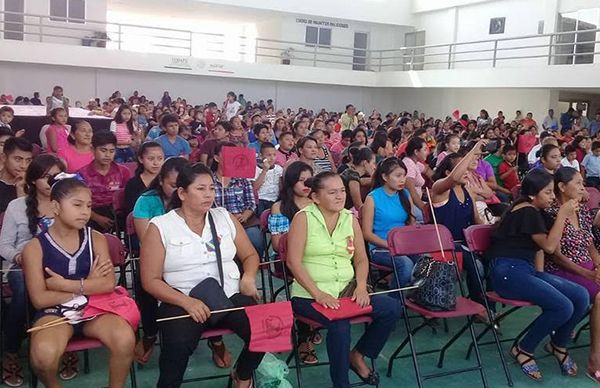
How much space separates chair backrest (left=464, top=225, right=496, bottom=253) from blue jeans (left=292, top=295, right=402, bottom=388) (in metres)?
0.82

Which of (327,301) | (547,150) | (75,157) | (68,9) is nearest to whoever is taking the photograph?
(327,301)

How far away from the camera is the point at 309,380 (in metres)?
3.35

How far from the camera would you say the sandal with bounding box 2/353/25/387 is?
10.1 feet

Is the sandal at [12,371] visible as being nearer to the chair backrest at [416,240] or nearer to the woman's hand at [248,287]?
the woman's hand at [248,287]

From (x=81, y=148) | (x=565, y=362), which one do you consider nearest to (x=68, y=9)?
(x=81, y=148)

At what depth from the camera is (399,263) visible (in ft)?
12.7

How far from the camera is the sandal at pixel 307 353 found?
3.50 m

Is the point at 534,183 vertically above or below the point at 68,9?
below

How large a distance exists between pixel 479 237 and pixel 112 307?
2319mm

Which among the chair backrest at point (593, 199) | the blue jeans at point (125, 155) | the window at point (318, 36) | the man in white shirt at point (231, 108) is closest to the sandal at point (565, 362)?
the chair backrest at point (593, 199)

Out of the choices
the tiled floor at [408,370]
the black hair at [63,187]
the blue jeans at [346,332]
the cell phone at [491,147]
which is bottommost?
the tiled floor at [408,370]

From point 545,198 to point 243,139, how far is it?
4411 millimetres

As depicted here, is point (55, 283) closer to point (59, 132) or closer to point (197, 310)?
point (197, 310)

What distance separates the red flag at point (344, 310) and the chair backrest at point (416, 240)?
1.81 ft
